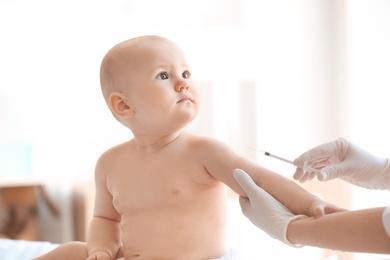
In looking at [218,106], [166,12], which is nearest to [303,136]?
[218,106]

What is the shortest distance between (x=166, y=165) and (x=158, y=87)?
18cm

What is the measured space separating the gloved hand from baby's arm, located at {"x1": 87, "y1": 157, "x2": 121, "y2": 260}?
50 centimetres

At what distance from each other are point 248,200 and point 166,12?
2.03m

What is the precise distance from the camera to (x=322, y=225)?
1.04 metres

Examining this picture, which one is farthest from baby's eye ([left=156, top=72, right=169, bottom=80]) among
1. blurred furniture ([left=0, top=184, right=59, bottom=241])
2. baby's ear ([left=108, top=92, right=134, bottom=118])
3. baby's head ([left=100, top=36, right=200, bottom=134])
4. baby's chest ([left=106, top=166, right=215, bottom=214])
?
blurred furniture ([left=0, top=184, right=59, bottom=241])

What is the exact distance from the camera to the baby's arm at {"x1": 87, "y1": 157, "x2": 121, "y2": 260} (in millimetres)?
1432

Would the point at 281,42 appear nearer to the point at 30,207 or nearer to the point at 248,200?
the point at 30,207

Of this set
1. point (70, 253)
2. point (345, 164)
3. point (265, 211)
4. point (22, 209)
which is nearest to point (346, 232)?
point (265, 211)

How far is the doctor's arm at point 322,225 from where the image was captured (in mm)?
970

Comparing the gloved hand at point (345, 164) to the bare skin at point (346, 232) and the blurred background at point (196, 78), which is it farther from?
the blurred background at point (196, 78)

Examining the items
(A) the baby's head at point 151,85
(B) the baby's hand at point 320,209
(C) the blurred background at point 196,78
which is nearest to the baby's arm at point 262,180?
(B) the baby's hand at point 320,209

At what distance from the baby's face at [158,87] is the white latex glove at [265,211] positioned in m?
0.20

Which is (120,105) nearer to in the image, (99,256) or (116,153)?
(116,153)

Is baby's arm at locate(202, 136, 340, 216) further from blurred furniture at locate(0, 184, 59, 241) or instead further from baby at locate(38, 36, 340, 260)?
blurred furniture at locate(0, 184, 59, 241)
